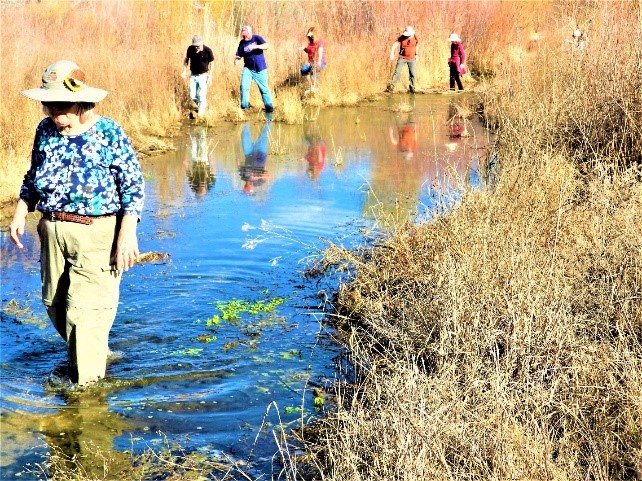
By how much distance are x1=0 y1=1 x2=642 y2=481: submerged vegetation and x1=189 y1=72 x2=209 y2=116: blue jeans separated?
5.09 meters

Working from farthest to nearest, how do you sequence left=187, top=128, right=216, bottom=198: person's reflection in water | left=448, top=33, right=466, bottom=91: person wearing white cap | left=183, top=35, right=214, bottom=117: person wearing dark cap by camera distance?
left=448, top=33, right=466, bottom=91: person wearing white cap
left=183, top=35, right=214, bottom=117: person wearing dark cap
left=187, top=128, right=216, bottom=198: person's reflection in water

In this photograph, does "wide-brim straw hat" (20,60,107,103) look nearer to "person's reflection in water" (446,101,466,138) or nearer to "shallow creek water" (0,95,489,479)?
"shallow creek water" (0,95,489,479)

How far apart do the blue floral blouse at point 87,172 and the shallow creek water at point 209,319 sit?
1.17m

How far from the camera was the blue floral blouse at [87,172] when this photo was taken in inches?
203

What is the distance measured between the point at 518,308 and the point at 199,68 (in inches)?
521

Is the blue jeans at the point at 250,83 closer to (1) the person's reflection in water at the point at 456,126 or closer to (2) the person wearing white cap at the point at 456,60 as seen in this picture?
(1) the person's reflection in water at the point at 456,126

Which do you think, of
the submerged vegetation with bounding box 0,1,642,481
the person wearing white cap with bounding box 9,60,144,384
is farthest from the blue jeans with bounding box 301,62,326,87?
the person wearing white cap with bounding box 9,60,144,384

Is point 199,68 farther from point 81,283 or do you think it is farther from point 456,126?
point 81,283

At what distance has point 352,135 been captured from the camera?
16516mm

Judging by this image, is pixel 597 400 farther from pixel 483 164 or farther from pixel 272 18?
pixel 272 18

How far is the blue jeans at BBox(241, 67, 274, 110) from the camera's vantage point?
60.0 feet

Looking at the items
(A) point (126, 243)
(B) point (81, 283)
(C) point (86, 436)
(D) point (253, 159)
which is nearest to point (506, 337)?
(A) point (126, 243)

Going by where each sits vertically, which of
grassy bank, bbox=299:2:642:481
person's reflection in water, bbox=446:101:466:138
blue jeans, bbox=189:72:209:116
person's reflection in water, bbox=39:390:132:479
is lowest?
person's reflection in water, bbox=39:390:132:479

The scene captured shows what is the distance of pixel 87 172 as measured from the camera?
17.0 ft
